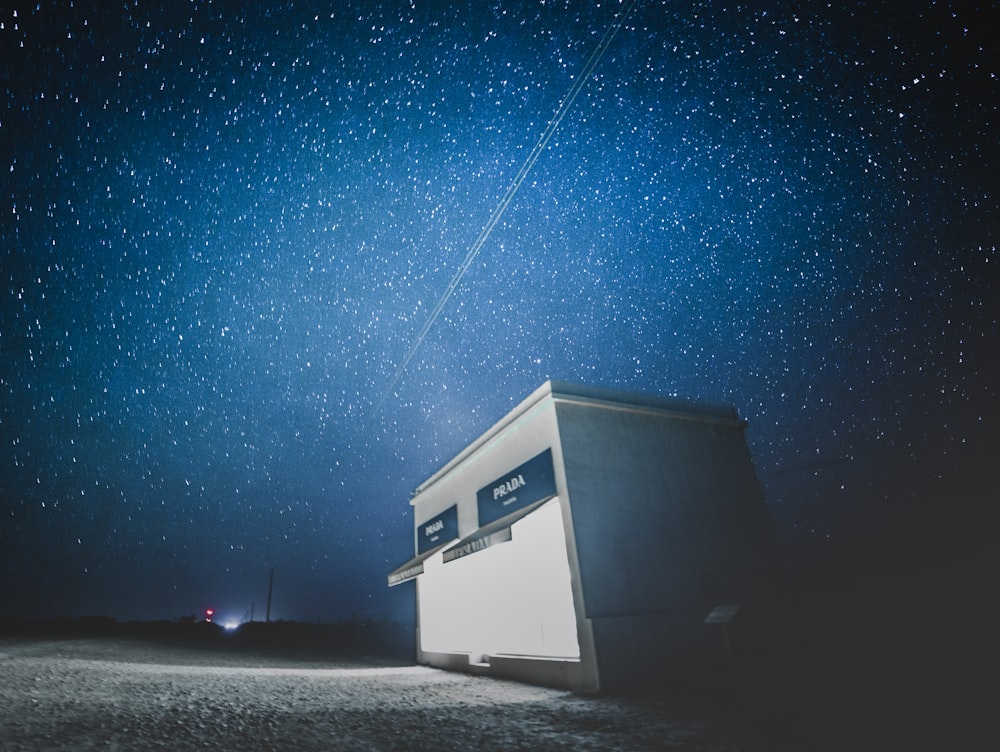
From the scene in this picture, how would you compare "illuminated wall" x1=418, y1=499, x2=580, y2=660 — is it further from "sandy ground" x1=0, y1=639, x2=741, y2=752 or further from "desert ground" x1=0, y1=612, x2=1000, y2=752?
"desert ground" x1=0, y1=612, x2=1000, y2=752

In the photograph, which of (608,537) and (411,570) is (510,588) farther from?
(411,570)

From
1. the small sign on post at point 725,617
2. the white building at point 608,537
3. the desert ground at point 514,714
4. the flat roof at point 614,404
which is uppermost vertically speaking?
the flat roof at point 614,404

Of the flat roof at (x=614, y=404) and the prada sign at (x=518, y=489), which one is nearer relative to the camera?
the prada sign at (x=518, y=489)

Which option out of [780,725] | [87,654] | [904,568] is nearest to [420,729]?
[780,725]

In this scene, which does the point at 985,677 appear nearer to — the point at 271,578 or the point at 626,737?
the point at 626,737

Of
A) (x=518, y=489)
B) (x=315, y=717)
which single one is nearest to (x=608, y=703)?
(x=315, y=717)

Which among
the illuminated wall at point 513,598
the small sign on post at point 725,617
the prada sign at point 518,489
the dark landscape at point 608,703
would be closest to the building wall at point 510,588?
the illuminated wall at point 513,598

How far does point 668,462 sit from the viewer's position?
34.1 feet

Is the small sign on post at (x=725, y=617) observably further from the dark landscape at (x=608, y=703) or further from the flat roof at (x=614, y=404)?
the flat roof at (x=614, y=404)

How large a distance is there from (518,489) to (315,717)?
5486 mm

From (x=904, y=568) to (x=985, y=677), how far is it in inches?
2154

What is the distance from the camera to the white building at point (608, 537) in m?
8.47

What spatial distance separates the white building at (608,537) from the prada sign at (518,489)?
3cm

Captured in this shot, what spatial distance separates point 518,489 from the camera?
1036 centimetres
